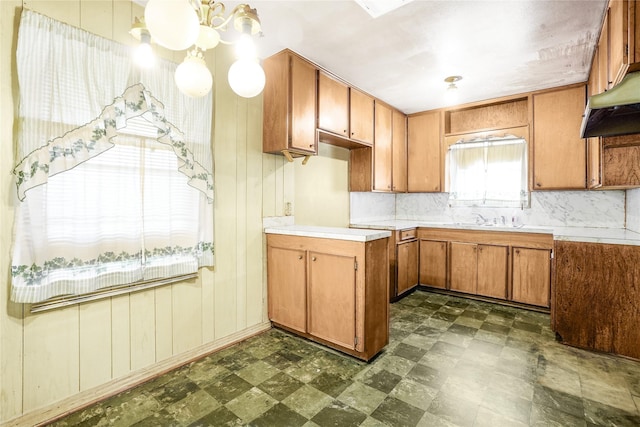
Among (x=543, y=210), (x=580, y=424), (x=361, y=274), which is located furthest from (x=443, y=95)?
(x=580, y=424)

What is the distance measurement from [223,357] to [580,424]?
2.33m

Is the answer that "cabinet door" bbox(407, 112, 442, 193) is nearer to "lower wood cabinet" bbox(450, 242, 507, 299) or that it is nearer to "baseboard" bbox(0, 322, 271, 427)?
"lower wood cabinet" bbox(450, 242, 507, 299)

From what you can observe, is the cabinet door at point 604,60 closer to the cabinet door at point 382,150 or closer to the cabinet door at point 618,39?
the cabinet door at point 618,39

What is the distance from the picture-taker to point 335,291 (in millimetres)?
2465

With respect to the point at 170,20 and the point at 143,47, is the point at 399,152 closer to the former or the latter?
the point at 143,47

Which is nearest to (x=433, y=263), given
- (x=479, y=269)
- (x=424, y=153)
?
(x=479, y=269)

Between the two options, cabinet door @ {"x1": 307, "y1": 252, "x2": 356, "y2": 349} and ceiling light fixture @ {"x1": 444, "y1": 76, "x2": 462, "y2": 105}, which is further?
ceiling light fixture @ {"x1": 444, "y1": 76, "x2": 462, "y2": 105}

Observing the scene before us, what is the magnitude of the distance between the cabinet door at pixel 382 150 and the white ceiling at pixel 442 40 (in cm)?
59

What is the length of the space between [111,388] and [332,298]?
160 cm

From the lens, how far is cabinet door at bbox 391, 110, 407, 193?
4.43 meters

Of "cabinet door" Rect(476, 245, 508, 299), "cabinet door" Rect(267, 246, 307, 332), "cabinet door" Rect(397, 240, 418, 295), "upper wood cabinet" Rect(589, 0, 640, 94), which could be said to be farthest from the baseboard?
"upper wood cabinet" Rect(589, 0, 640, 94)

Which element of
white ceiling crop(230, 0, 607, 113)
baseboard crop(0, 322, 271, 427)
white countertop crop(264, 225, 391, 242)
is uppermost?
white ceiling crop(230, 0, 607, 113)

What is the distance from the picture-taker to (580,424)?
1.69 metres

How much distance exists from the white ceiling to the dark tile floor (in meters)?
2.57
